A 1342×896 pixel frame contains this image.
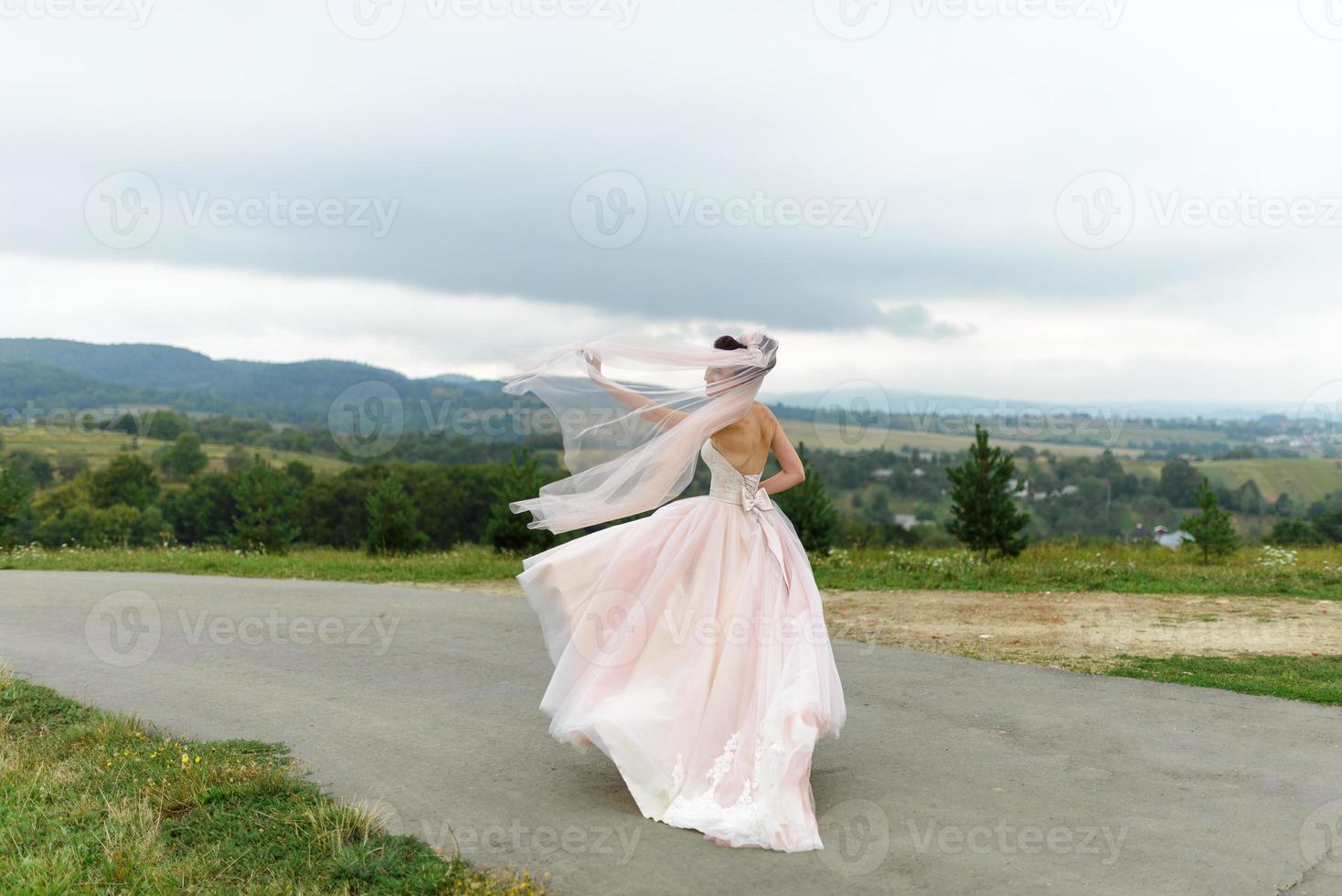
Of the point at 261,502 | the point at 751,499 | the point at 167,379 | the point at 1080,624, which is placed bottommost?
the point at 261,502

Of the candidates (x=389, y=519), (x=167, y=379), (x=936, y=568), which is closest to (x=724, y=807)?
(x=936, y=568)

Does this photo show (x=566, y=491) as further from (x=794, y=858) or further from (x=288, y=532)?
(x=288, y=532)

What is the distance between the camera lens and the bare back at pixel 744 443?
7.16 meters

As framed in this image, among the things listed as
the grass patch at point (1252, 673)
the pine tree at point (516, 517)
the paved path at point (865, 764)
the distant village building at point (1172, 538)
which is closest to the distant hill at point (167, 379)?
the pine tree at point (516, 517)

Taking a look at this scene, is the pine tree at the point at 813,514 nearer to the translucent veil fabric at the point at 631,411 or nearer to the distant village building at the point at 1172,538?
the distant village building at the point at 1172,538

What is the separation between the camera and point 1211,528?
64.6 feet

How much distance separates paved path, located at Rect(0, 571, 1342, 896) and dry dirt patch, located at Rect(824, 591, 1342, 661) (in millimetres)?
1037

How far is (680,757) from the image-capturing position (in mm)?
6203

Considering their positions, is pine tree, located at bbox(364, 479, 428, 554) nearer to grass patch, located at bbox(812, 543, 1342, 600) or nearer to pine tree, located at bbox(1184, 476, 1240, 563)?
grass patch, located at bbox(812, 543, 1342, 600)

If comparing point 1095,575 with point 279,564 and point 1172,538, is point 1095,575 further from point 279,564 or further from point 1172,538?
point 279,564

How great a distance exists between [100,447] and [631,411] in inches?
4344

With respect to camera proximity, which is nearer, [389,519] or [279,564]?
[279,564]

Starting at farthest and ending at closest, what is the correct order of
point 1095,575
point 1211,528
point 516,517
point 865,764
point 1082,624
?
point 516,517 < point 1211,528 < point 1095,575 < point 1082,624 < point 865,764

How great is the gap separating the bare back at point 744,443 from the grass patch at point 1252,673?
4602 mm
